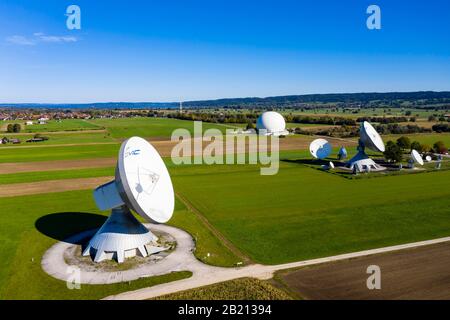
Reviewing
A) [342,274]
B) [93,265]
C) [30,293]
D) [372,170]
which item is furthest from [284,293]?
[372,170]

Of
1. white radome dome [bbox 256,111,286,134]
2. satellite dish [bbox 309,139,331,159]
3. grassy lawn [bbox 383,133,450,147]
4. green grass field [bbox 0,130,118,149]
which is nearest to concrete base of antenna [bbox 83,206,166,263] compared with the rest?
satellite dish [bbox 309,139,331,159]

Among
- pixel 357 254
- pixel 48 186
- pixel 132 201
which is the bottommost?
pixel 357 254

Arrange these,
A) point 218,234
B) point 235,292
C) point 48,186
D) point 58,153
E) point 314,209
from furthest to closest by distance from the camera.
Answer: point 58,153, point 48,186, point 314,209, point 218,234, point 235,292

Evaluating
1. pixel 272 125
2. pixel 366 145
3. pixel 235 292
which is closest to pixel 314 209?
pixel 235 292

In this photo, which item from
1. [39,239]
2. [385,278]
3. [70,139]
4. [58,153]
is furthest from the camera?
[70,139]

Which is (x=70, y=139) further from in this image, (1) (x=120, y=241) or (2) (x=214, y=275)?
(2) (x=214, y=275)

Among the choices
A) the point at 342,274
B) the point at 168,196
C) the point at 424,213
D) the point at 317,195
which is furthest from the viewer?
the point at 317,195

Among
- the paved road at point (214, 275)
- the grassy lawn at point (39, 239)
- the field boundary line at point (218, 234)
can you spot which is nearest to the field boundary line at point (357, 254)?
the paved road at point (214, 275)
